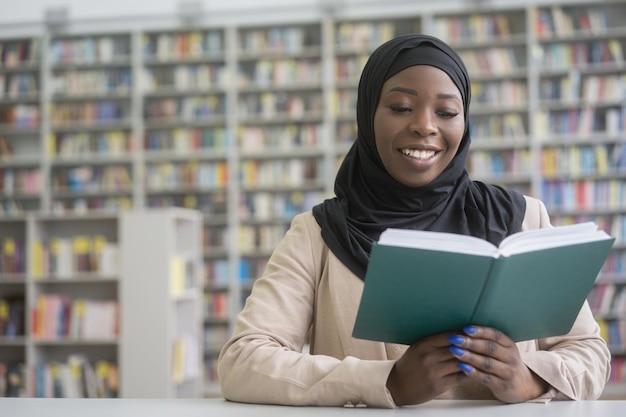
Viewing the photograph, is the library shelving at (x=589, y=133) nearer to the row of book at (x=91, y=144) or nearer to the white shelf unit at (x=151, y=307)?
the white shelf unit at (x=151, y=307)

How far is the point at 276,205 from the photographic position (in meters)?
7.15

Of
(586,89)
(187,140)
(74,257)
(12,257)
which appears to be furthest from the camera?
(187,140)

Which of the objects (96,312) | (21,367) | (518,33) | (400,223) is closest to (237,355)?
(400,223)

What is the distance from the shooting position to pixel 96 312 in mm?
4867

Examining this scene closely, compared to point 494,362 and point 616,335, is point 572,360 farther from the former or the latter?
point 616,335

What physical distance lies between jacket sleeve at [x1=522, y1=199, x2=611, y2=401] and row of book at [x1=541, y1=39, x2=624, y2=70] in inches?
224

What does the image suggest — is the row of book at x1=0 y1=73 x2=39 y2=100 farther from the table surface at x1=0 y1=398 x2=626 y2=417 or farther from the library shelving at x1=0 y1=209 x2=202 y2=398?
the table surface at x1=0 y1=398 x2=626 y2=417

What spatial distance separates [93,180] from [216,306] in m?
1.64

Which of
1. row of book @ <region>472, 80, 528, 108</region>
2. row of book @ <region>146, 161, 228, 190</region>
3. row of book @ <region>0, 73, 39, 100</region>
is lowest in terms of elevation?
row of book @ <region>146, 161, 228, 190</region>

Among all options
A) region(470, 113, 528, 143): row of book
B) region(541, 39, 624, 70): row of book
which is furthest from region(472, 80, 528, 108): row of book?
region(541, 39, 624, 70): row of book

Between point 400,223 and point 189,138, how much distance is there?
6.04 meters

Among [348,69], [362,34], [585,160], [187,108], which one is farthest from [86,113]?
[585,160]

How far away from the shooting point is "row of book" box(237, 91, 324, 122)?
7156mm

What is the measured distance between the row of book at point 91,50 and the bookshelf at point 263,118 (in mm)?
13
